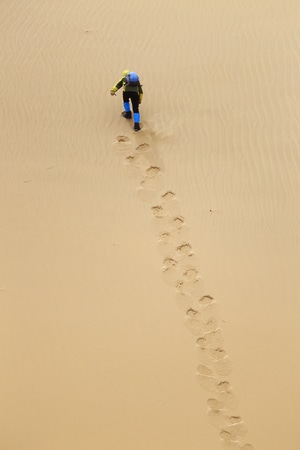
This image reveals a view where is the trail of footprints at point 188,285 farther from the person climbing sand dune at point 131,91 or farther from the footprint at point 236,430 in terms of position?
the person climbing sand dune at point 131,91

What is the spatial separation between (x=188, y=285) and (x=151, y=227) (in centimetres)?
84

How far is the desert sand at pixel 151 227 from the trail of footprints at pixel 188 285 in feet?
0.05

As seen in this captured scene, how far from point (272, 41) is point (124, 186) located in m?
2.89

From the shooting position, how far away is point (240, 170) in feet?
24.1

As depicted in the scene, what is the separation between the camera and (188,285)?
22.6 ft

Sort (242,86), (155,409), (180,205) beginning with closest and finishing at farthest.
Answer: (155,409) → (180,205) → (242,86)

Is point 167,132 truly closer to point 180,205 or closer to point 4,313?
point 180,205

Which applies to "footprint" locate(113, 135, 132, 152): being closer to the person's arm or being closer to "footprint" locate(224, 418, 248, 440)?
the person's arm


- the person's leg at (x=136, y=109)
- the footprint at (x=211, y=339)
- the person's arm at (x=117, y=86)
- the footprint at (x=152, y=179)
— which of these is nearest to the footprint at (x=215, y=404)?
the footprint at (x=211, y=339)

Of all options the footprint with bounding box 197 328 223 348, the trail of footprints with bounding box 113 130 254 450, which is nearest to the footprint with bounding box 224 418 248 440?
the trail of footprints with bounding box 113 130 254 450

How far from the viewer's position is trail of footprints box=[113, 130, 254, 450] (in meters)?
6.55

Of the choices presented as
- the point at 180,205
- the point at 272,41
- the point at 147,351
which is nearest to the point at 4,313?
the point at 147,351

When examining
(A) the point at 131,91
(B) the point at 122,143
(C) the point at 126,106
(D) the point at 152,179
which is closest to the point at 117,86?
(A) the point at 131,91

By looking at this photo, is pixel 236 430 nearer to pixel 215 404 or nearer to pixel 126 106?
pixel 215 404
